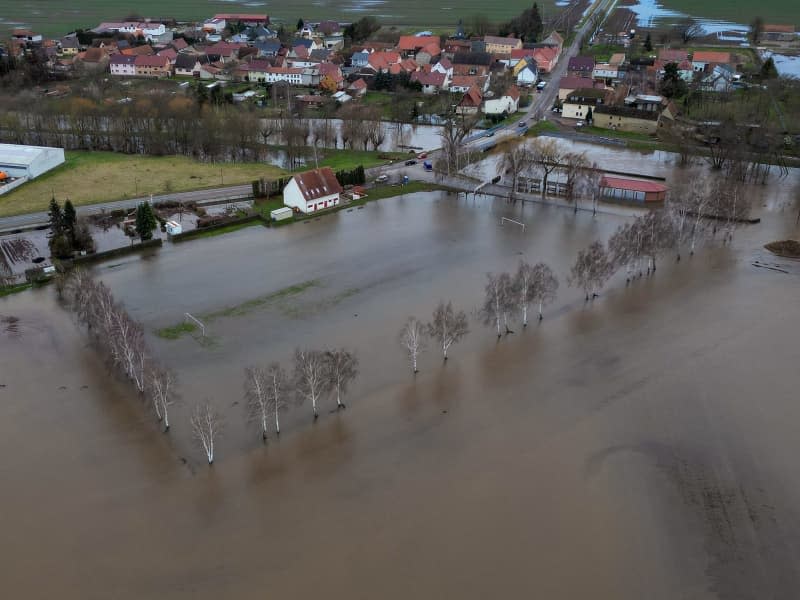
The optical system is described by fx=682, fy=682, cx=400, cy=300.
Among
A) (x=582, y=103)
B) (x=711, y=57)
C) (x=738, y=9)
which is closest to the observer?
(x=582, y=103)

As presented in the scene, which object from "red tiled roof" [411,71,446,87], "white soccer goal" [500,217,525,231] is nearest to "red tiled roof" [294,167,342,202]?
"white soccer goal" [500,217,525,231]

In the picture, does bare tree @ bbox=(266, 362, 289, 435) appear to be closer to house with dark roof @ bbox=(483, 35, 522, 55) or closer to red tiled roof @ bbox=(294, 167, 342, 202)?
red tiled roof @ bbox=(294, 167, 342, 202)

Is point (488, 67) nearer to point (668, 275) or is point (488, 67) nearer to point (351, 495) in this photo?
point (668, 275)

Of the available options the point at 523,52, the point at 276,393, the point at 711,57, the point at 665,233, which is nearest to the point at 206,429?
the point at 276,393

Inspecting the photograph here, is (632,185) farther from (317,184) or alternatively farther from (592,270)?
(317,184)

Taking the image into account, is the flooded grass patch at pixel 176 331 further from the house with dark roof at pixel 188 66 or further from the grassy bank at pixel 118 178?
the house with dark roof at pixel 188 66

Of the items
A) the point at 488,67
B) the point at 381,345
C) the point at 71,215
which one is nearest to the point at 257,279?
the point at 381,345
